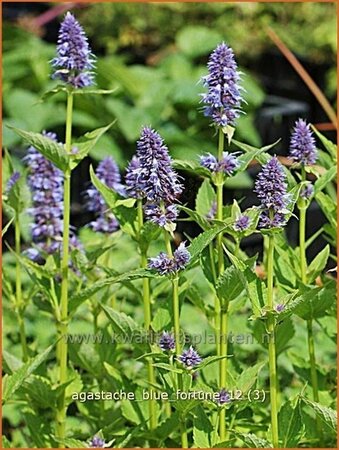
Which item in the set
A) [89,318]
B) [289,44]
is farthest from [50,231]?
[289,44]

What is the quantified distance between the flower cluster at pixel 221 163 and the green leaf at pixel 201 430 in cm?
35

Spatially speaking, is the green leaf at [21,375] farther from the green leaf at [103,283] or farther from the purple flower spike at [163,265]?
the purple flower spike at [163,265]

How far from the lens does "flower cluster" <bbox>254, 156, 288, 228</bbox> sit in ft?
3.81

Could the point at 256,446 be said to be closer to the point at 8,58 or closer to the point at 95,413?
the point at 95,413

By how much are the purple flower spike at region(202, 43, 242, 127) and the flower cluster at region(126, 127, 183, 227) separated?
0.11 meters

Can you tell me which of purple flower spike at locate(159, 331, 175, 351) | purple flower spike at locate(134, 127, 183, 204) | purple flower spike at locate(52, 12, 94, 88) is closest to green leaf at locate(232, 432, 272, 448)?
purple flower spike at locate(159, 331, 175, 351)

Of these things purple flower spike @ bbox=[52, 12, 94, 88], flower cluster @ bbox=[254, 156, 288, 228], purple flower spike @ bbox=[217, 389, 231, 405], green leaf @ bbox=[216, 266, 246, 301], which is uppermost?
purple flower spike @ bbox=[52, 12, 94, 88]

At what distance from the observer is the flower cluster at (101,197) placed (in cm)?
163

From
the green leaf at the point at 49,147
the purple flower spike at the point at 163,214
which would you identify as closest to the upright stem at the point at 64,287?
the green leaf at the point at 49,147

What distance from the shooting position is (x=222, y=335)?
1350mm

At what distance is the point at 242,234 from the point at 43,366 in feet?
1.75

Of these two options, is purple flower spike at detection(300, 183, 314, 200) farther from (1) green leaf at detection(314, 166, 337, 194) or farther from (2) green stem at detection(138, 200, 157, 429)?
(2) green stem at detection(138, 200, 157, 429)

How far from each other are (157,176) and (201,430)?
0.40 metres

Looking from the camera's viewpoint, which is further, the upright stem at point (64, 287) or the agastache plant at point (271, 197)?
the upright stem at point (64, 287)
